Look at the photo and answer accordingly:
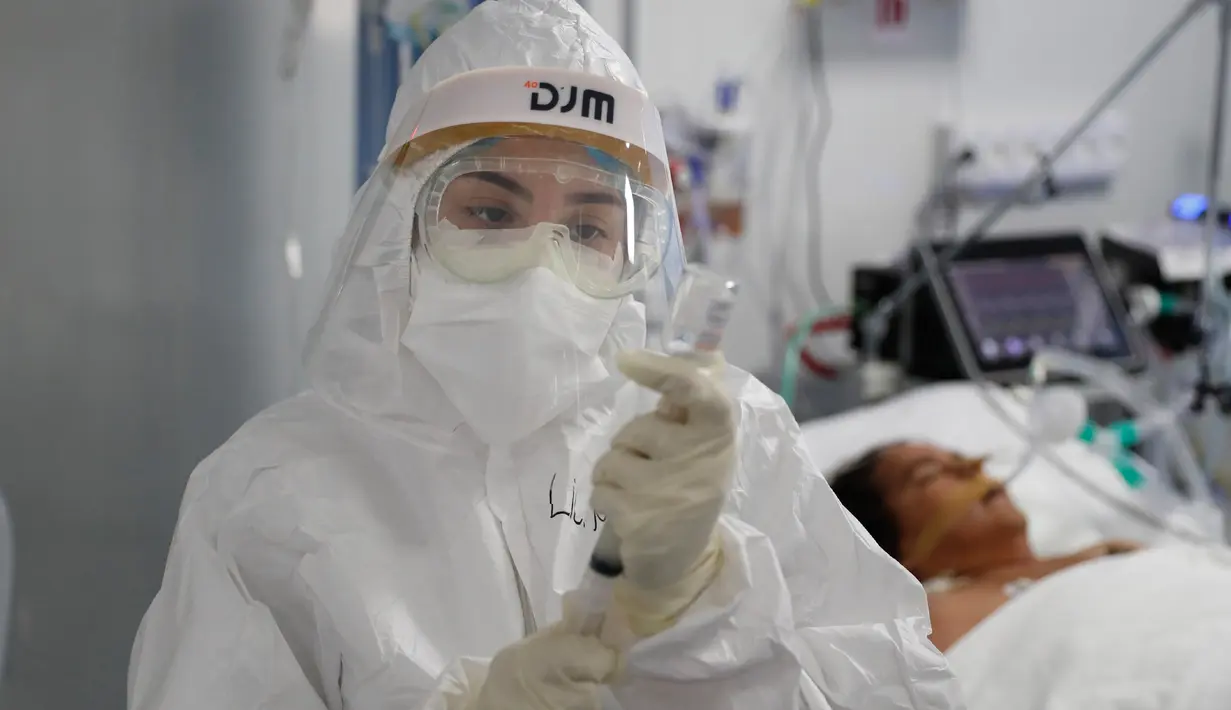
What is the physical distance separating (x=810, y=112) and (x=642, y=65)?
430mm

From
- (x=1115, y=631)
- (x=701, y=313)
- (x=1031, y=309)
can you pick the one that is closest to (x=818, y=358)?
(x=1031, y=309)

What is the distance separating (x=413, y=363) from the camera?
87 cm

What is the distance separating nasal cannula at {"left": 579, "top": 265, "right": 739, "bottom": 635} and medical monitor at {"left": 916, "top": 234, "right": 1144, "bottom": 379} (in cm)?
163

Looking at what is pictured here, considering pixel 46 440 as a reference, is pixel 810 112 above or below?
above

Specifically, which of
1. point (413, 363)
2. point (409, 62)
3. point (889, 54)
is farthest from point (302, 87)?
point (889, 54)

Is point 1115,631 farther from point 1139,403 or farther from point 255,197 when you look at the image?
point 255,197

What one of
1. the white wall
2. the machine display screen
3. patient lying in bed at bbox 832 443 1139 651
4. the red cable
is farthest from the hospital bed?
the white wall

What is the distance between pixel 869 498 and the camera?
1708mm

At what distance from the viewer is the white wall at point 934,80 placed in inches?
91.0

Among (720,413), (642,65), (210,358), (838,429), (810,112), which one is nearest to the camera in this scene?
(720,413)

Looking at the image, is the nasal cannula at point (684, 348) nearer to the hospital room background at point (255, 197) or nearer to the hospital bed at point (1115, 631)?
the hospital room background at point (255, 197)

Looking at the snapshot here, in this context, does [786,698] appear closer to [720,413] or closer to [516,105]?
[720,413]

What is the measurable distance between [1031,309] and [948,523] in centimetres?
80

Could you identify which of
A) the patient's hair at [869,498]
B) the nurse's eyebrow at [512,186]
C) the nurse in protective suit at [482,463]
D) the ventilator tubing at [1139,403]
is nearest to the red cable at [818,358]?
the ventilator tubing at [1139,403]
